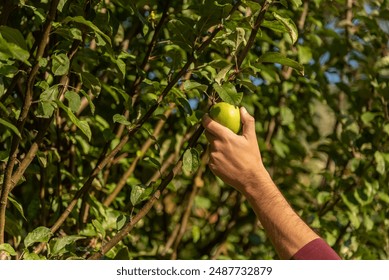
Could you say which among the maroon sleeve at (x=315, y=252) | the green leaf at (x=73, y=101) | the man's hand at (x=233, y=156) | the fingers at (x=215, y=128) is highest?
the fingers at (x=215, y=128)

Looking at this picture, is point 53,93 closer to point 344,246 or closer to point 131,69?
point 131,69

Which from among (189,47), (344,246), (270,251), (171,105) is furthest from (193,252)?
(189,47)

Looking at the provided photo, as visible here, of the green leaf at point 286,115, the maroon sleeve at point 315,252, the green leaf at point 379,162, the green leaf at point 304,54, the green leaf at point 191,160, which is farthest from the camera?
the green leaf at point 286,115

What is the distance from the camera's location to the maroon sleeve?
2.05 metres

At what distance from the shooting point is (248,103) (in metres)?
3.73

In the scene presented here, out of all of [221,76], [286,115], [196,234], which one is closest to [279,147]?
[286,115]

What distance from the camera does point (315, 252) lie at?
2047 mm

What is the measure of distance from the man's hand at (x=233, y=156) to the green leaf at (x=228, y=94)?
0.08m

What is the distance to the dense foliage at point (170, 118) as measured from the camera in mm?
2334

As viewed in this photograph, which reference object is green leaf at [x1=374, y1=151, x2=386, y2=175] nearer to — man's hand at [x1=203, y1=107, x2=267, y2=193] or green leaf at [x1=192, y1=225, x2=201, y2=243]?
green leaf at [x1=192, y1=225, x2=201, y2=243]

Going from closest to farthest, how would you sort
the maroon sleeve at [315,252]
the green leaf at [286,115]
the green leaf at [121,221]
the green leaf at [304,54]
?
1. the maroon sleeve at [315,252]
2. the green leaf at [121,221]
3. the green leaf at [304,54]
4. the green leaf at [286,115]

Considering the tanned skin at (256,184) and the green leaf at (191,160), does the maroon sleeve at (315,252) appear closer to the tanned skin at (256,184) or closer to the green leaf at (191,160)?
the tanned skin at (256,184)

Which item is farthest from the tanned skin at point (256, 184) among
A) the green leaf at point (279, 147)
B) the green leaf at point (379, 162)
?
the green leaf at point (279, 147)

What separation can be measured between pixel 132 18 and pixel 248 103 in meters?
0.80
